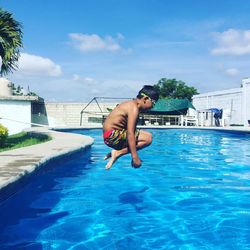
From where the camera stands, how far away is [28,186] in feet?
18.8

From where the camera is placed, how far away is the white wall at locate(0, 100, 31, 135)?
719 inches

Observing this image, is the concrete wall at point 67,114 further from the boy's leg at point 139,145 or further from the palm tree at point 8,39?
the boy's leg at point 139,145

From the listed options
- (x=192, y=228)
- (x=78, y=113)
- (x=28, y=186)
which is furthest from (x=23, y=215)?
(x=78, y=113)

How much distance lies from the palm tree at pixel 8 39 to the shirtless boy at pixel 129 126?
317 inches

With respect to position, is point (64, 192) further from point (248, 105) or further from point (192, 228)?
point (248, 105)

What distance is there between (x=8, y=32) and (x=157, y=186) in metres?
7.88

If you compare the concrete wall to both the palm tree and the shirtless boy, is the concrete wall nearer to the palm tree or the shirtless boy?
the palm tree

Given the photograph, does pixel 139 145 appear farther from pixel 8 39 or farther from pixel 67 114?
pixel 67 114

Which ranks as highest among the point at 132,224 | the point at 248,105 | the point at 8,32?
the point at 8,32

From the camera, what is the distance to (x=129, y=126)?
4.36m

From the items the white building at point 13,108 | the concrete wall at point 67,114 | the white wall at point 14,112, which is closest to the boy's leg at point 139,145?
the white building at point 13,108

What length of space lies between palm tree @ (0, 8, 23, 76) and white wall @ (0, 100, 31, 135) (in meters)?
6.28

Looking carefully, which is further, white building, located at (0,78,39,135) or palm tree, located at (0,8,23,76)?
white building, located at (0,78,39,135)

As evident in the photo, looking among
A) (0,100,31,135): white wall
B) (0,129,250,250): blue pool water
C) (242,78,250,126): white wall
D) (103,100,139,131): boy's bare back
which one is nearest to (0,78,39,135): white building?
(0,100,31,135): white wall
